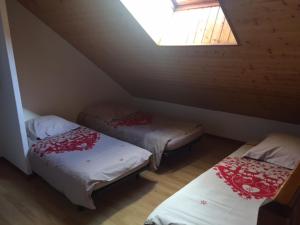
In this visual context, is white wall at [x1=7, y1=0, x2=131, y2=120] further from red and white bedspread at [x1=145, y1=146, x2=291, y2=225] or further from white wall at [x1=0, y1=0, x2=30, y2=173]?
red and white bedspread at [x1=145, y1=146, x2=291, y2=225]

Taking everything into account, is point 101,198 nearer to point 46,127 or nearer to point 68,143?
point 68,143

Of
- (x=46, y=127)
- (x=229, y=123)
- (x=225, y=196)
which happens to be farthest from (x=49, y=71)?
(x=225, y=196)

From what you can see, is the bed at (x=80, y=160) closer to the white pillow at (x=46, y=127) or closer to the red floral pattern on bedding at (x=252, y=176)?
the white pillow at (x=46, y=127)

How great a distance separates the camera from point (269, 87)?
2.74 meters

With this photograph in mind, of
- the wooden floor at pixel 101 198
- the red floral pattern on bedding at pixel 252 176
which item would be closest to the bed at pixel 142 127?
the wooden floor at pixel 101 198

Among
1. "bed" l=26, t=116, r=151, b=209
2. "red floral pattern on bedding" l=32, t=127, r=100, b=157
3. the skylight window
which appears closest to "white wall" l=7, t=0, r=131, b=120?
"bed" l=26, t=116, r=151, b=209

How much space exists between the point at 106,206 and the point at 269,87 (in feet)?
6.51

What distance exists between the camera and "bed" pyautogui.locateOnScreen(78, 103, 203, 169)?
3.09 metres

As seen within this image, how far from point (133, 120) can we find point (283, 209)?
116 inches

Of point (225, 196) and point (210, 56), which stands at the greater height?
point (210, 56)

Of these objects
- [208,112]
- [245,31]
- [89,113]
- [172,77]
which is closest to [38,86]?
[89,113]

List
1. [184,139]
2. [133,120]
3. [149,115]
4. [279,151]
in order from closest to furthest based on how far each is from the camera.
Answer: [279,151] → [184,139] → [133,120] → [149,115]

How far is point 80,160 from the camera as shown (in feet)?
8.35

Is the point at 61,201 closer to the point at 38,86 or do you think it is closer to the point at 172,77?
the point at 38,86
